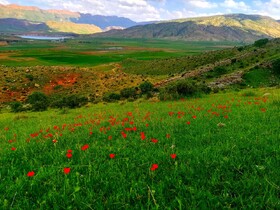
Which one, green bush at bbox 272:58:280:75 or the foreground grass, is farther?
green bush at bbox 272:58:280:75

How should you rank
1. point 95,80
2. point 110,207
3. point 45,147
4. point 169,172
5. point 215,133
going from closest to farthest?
point 110,207
point 169,172
point 45,147
point 215,133
point 95,80

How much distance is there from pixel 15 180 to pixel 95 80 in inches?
2769

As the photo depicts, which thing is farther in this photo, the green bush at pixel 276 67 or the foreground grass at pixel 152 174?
the green bush at pixel 276 67

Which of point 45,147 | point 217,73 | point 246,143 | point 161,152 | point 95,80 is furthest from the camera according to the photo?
point 95,80

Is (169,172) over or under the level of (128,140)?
over

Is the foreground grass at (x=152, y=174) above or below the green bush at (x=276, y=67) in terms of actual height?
above

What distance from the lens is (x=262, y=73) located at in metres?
41.2

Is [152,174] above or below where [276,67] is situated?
above

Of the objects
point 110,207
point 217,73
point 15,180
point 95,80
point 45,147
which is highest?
point 110,207

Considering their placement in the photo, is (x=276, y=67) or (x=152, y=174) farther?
(x=276, y=67)

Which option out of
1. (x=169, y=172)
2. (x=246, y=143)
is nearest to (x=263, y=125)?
(x=246, y=143)

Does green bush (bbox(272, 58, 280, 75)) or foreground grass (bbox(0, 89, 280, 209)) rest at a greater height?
foreground grass (bbox(0, 89, 280, 209))

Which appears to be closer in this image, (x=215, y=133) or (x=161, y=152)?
(x=161, y=152)

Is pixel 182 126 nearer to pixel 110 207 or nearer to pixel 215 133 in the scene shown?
pixel 215 133
